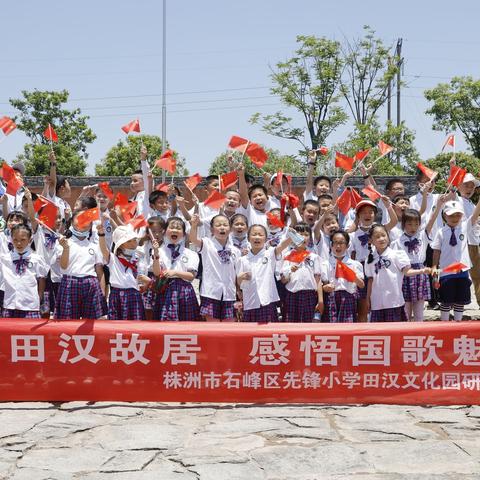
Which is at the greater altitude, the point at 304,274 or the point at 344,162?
the point at 344,162

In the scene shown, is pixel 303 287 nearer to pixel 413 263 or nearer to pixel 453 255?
pixel 413 263

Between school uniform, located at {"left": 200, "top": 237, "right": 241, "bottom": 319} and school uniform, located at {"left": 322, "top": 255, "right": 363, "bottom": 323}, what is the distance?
1.02m

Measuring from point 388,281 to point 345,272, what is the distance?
0.47m

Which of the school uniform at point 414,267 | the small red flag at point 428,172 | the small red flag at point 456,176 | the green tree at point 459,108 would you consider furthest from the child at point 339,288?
the green tree at point 459,108

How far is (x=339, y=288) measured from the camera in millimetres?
7293

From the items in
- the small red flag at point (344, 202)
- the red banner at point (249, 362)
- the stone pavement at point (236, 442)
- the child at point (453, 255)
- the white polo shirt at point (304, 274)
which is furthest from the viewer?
the small red flag at point (344, 202)

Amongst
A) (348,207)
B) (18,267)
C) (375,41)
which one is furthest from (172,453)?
(375,41)

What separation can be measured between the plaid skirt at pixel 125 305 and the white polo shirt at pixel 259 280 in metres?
1.03

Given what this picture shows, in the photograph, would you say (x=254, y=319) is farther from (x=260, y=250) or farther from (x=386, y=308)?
(x=386, y=308)

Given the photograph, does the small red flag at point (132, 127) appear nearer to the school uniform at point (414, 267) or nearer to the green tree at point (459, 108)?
the school uniform at point (414, 267)

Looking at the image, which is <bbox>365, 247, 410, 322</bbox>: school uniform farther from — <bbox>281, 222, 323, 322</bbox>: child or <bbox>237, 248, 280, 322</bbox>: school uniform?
<bbox>237, 248, 280, 322</bbox>: school uniform

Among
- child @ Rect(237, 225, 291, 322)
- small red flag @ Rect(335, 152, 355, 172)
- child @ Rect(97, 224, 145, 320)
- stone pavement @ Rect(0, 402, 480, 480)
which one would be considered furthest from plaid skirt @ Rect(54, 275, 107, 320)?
small red flag @ Rect(335, 152, 355, 172)

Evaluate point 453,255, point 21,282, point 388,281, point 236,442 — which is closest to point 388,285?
point 388,281

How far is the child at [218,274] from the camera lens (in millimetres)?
6812
